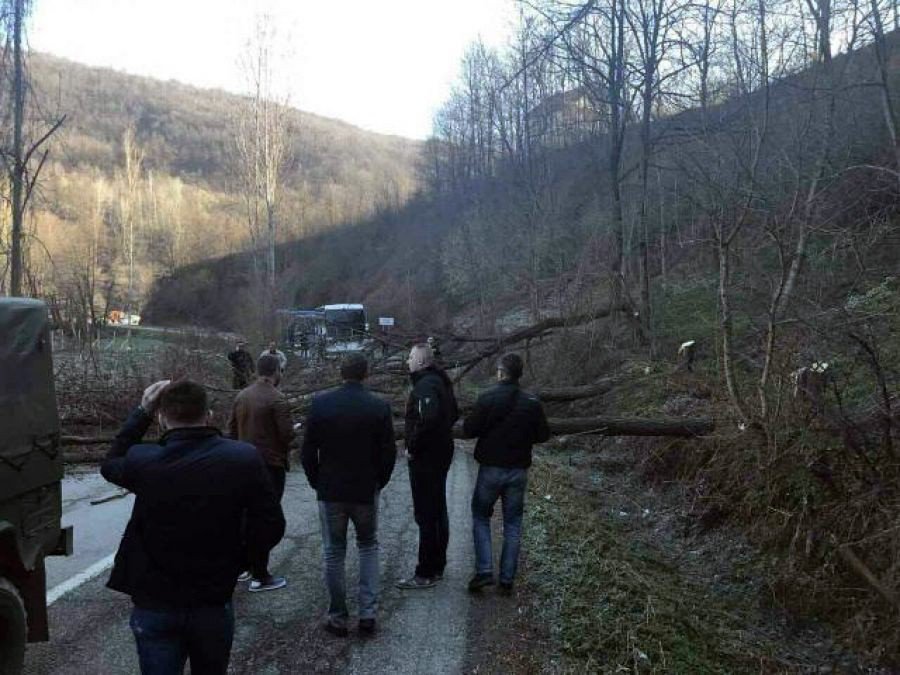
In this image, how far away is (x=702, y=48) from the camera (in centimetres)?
1650

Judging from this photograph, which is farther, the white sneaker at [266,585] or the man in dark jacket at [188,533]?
the white sneaker at [266,585]

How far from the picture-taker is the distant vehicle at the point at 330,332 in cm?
1666

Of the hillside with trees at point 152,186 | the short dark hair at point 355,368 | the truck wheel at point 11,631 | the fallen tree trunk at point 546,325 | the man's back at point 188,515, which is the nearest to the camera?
the man's back at point 188,515

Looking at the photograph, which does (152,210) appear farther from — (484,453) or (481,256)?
(484,453)

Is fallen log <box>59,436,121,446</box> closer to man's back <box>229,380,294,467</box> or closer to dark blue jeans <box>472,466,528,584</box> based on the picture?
man's back <box>229,380,294,467</box>

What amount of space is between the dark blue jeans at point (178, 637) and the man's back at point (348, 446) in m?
1.86

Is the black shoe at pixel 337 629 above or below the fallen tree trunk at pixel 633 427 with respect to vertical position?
below

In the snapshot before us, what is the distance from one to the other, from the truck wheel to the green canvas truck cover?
1.62ft

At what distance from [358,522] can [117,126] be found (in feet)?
380

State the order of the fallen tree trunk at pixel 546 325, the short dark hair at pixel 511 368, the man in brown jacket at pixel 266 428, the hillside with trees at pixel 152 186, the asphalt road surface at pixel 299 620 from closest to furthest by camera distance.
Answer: the asphalt road surface at pixel 299 620, the man in brown jacket at pixel 266 428, the short dark hair at pixel 511 368, the fallen tree trunk at pixel 546 325, the hillside with trees at pixel 152 186

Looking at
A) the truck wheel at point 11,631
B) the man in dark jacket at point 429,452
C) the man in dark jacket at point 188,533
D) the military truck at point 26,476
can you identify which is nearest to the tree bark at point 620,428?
the man in dark jacket at point 429,452

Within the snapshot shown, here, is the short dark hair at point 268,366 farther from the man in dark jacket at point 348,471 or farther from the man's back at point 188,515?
the man's back at point 188,515

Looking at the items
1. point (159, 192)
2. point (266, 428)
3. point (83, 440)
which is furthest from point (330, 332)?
point (159, 192)

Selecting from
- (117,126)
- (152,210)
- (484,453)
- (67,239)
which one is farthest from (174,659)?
(117,126)
